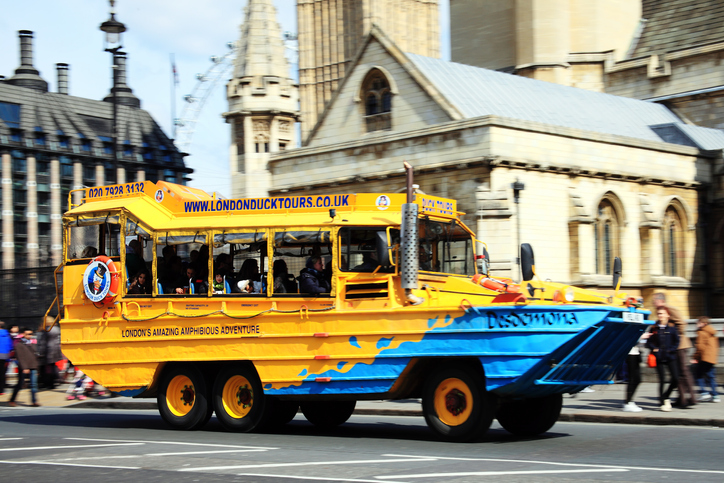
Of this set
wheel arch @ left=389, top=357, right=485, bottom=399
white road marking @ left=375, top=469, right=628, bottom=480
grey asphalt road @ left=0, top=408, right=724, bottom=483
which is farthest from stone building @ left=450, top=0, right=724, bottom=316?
white road marking @ left=375, top=469, right=628, bottom=480

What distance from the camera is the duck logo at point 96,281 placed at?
14.9m

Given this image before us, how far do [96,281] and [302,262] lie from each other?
3.42 metres

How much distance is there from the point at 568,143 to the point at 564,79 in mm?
17369

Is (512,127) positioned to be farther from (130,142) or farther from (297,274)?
(130,142)

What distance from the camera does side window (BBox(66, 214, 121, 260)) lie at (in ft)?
49.9

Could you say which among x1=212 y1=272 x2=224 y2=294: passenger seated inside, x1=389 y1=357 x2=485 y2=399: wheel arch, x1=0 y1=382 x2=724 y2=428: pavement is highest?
x1=212 y1=272 x2=224 y2=294: passenger seated inside

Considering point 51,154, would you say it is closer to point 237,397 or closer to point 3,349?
point 3,349

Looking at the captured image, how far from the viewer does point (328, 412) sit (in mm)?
14867

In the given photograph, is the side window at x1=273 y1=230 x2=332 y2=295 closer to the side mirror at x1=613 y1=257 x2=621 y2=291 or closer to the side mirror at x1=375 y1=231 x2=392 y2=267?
the side mirror at x1=375 y1=231 x2=392 y2=267

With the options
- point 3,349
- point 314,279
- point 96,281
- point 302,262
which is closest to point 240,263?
point 302,262

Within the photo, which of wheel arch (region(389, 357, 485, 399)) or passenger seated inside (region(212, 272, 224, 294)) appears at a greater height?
passenger seated inside (region(212, 272, 224, 294))

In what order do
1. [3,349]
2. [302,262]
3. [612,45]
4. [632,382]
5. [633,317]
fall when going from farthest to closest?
[612,45] → [3,349] → [632,382] → [302,262] → [633,317]

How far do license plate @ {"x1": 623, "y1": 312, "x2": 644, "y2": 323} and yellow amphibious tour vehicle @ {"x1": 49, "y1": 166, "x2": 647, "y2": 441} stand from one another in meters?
0.02

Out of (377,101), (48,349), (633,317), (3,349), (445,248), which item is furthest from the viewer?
(377,101)
